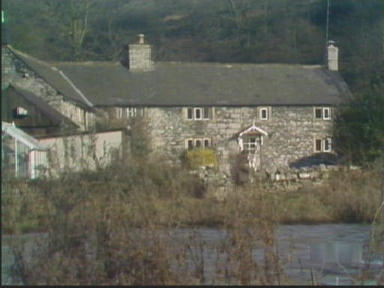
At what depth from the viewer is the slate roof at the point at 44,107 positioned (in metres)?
7.75

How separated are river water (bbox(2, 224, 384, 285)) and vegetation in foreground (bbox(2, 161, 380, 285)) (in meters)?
0.10

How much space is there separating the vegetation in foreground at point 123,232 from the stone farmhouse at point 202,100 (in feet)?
3.23

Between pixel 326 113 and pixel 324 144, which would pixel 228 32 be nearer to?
pixel 324 144

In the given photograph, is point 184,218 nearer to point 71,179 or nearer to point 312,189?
point 71,179

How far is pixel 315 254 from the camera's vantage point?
1119cm

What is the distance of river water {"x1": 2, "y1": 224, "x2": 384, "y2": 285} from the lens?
729 centimetres

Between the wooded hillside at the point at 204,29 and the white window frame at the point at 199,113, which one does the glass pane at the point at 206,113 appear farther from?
the wooded hillside at the point at 204,29

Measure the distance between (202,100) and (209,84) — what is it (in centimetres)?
533

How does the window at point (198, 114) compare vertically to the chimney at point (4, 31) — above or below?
above


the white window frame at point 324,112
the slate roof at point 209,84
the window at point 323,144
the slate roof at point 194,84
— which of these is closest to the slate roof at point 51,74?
the slate roof at point 194,84

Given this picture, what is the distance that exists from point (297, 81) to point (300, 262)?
2201 cm

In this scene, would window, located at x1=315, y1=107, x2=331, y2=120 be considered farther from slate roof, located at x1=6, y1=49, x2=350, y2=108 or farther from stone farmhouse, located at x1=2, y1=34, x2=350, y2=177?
slate roof, located at x1=6, y1=49, x2=350, y2=108

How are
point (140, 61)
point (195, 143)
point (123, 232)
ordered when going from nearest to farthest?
point (123, 232), point (195, 143), point (140, 61)

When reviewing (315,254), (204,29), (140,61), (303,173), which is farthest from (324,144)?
(315,254)
